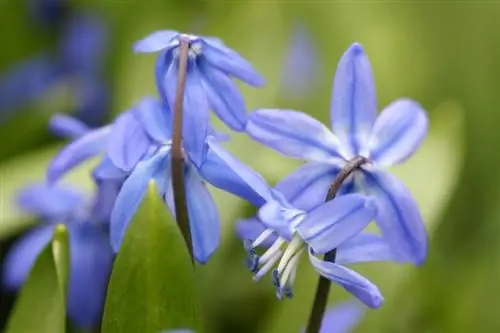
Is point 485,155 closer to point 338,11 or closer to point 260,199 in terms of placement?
point 338,11

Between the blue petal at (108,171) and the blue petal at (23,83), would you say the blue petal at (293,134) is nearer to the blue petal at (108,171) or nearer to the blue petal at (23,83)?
the blue petal at (108,171)

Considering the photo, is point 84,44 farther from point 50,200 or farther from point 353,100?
point 353,100

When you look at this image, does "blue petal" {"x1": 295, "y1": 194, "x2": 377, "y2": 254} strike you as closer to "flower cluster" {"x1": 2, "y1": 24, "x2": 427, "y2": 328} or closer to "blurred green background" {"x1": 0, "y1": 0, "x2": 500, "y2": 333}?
"flower cluster" {"x1": 2, "y1": 24, "x2": 427, "y2": 328}

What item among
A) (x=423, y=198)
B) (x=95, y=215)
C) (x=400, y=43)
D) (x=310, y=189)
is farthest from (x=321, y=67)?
(x=310, y=189)

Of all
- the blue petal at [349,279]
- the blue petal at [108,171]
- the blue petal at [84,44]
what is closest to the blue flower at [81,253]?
the blue petal at [108,171]

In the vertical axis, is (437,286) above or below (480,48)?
below

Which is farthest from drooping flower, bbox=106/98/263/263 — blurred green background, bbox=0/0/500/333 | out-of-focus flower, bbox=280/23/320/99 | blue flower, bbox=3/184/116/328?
out-of-focus flower, bbox=280/23/320/99

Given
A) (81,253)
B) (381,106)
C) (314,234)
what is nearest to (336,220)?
(314,234)

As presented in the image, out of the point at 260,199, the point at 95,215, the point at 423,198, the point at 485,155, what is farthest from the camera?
the point at 485,155
